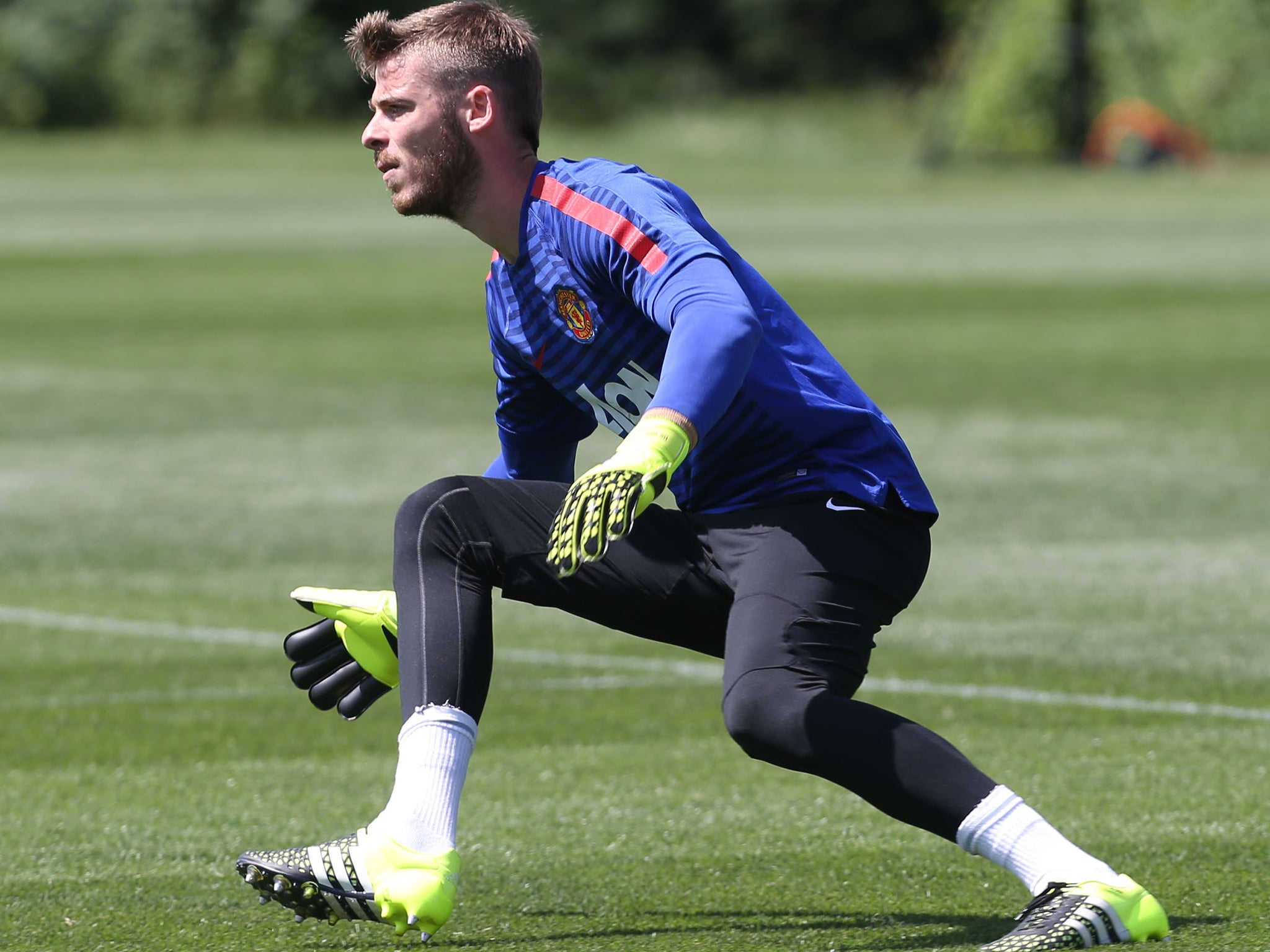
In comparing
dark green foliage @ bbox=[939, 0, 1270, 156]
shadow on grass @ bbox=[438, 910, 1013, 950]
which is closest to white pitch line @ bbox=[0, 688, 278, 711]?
shadow on grass @ bbox=[438, 910, 1013, 950]

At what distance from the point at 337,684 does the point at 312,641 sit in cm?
10

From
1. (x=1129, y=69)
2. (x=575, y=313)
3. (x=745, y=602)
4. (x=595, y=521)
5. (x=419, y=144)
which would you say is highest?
(x=1129, y=69)

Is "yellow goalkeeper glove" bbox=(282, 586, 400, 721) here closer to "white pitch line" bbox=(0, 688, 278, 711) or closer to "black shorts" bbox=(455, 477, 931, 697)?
"black shorts" bbox=(455, 477, 931, 697)

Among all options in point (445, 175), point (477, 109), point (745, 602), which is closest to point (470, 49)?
point (477, 109)

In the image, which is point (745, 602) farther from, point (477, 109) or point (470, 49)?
point (470, 49)

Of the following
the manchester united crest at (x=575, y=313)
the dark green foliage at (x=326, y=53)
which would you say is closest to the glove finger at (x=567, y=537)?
the manchester united crest at (x=575, y=313)

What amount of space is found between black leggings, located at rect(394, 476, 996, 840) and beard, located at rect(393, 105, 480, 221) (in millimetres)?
514

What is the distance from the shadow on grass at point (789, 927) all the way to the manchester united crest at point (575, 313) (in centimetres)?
114

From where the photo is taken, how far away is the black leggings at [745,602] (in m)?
4.08

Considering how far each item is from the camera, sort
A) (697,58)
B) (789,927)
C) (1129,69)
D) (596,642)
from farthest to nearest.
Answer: (697,58) < (1129,69) < (596,642) < (789,927)

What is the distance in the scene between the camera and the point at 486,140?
4371 mm

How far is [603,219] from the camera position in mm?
4195

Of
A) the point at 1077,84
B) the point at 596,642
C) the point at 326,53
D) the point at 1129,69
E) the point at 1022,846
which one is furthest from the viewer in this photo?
the point at 326,53

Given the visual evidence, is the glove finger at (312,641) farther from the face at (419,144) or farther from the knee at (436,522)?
the face at (419,144)
